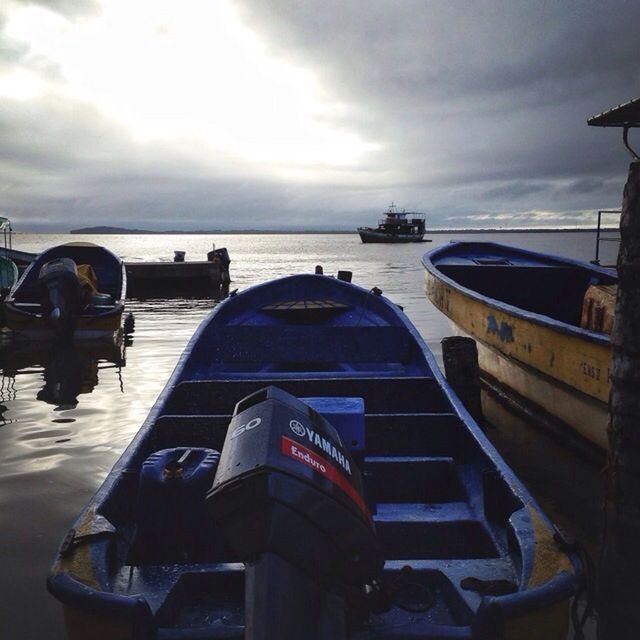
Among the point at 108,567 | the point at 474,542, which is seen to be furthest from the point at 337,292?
the point at 108,567

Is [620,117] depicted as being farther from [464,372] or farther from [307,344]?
[307,344]

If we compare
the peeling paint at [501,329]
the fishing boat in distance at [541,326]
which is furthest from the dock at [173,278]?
the peeling paint at [501,329]

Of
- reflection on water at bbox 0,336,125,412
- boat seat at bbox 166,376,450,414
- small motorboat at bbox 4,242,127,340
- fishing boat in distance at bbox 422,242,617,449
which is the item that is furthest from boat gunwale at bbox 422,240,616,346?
small motorboat at bbox 4,242,127,340

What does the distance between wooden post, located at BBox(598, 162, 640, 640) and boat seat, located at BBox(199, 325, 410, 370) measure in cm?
376

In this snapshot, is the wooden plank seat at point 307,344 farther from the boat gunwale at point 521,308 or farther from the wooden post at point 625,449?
the wooden post at point 625,449

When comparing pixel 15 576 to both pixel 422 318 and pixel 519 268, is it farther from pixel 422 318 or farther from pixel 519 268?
pixel 422 318

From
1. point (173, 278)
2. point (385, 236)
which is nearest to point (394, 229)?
point (385, 236)

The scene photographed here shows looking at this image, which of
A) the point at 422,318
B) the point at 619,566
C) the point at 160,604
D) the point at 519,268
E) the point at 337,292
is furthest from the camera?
the point at 422,318

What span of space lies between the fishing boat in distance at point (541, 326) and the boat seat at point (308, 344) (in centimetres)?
202

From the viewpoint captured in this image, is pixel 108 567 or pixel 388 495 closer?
pixel 108 567

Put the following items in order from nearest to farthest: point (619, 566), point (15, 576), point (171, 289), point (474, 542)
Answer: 1. point (474, 542)
2. point (619, 566)
3. point (15, 576)
4. point (171, 289)

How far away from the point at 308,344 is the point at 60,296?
29.3 ft

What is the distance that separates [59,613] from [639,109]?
631 centimetres

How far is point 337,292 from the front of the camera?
10086 millimetres
